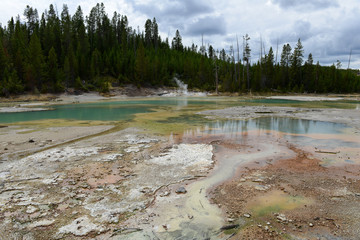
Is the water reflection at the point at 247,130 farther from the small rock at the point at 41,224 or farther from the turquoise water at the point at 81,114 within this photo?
the turquoise water at the point at 81,114

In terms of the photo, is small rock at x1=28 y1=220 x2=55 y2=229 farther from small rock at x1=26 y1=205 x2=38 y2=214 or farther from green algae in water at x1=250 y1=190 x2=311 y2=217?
green algae in water at x1=250 y1=190 x2=311 y2=217

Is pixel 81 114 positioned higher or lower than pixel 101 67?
lower

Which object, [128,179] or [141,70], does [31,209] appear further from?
[141,70]

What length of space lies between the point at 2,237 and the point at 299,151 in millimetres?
10683

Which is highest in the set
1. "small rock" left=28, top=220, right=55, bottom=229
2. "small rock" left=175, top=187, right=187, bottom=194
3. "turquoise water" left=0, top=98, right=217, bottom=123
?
"turquoise water" left=0, top=98, right=217, bottom=123

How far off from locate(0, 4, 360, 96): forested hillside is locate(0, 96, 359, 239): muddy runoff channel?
50.2 meters

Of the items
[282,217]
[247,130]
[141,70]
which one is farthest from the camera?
[141,70]

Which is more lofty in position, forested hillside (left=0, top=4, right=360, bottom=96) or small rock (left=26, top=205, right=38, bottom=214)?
forested hillside (left=0, top=4, right=360, bottom=96)

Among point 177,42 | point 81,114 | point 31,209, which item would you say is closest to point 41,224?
point 31,209

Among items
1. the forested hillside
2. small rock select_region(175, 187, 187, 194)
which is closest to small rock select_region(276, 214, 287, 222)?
small rock select_region(175, 187, 187, 194)

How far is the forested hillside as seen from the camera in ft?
190

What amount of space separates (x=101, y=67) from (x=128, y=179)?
71.4m

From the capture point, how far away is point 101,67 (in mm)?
Result: 72625

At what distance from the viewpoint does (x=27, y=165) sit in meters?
8.46
